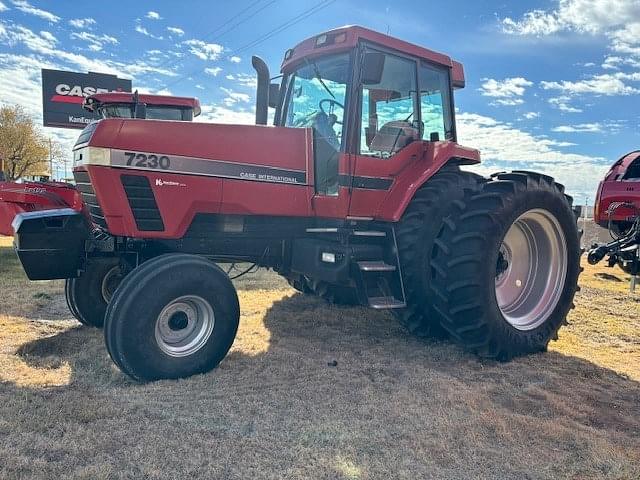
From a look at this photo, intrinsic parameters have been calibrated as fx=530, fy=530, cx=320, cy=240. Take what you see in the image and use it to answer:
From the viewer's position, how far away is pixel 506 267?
16.9 ft

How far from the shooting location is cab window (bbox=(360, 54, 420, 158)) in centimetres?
473

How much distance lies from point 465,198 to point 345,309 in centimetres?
229

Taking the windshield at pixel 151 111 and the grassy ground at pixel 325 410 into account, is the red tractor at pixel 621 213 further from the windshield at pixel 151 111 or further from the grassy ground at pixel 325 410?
the windshield at pixel 151 111

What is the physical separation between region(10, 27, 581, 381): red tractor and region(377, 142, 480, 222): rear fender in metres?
0.01

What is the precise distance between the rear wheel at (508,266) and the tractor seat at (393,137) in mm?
789

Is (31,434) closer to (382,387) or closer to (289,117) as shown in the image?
(382,387)

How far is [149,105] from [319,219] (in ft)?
23.3

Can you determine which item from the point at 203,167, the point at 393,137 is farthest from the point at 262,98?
the point at 393,137

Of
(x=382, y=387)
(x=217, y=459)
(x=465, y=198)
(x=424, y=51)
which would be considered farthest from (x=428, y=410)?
(x=424, y=51)

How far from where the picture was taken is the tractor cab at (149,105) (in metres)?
10.5

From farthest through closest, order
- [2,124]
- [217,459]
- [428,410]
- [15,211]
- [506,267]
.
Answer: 1. [2,124]
2. [15,211]
3. [506,267]
4. [428,410]
5. [217,459]

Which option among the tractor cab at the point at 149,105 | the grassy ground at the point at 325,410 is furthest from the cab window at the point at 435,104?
the tractor cab at the point at 149,105

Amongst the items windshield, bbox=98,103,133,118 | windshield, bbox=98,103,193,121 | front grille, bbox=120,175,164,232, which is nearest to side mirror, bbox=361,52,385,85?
front grille, bbox=120,175,164,232

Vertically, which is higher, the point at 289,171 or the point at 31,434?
the point at 289,171
